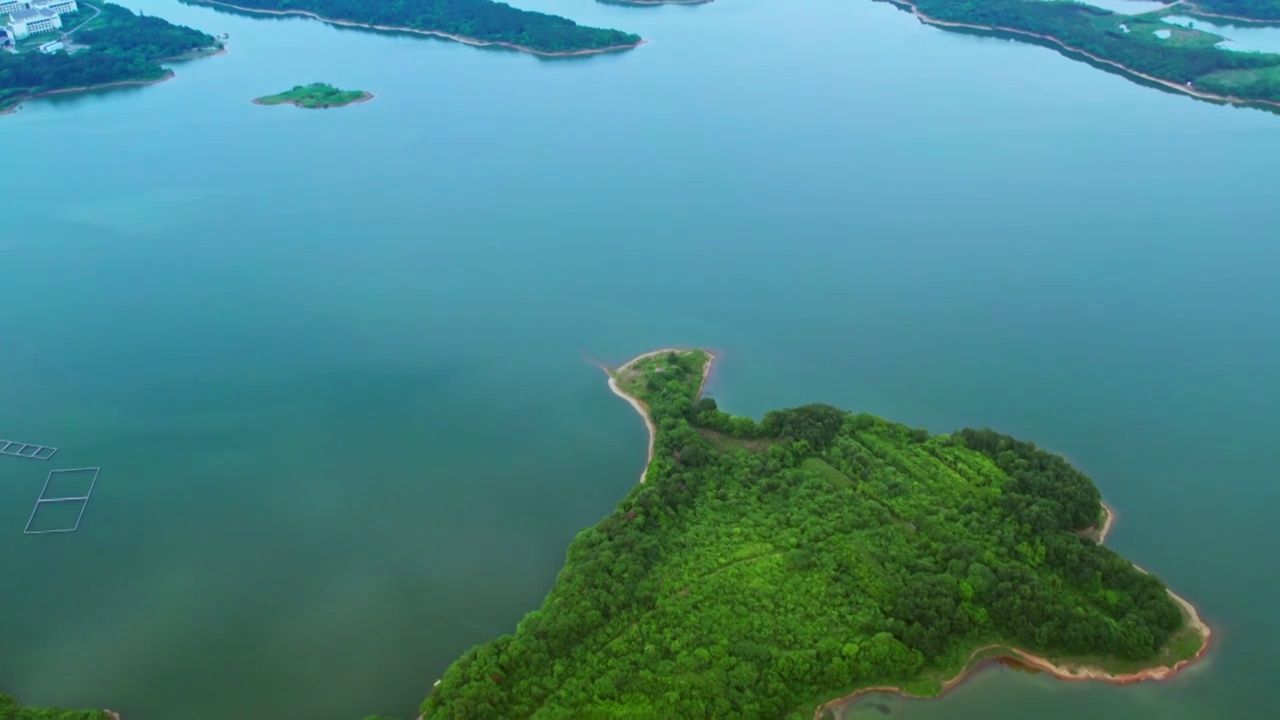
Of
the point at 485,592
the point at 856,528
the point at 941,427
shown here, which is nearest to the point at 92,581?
the point at 485,592

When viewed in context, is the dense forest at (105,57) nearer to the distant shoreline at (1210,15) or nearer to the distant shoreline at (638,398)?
the distant shoreline at (638,398)

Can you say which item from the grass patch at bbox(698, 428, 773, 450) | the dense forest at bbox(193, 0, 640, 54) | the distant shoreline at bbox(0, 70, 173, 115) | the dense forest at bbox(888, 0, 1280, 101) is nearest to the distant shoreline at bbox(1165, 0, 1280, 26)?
the dense forest at bbox(888, 0, 1280, 101)

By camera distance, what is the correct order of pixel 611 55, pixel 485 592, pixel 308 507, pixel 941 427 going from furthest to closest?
pixel 611 55
pixel 941 427
pixel 308 507
pixel 485 592

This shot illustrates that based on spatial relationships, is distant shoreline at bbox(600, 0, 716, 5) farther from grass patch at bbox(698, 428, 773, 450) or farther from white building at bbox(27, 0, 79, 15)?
grass patch at bbox(698, 428, 773, 450)

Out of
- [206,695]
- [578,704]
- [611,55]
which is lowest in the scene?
[206,695]

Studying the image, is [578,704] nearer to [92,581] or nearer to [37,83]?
[92,581]

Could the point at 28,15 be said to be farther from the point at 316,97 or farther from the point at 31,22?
the point at 316,97
